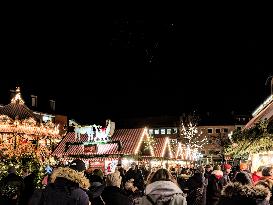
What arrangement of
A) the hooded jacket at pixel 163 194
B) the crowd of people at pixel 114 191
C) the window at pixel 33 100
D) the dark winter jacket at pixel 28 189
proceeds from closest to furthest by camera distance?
the crowd of people at pixel 114 191
the hooded jacket at pixel 163 194
the dark winter jacket at pixel 28 189
the window at pixel 33 100

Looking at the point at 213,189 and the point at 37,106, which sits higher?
the point at 37,106

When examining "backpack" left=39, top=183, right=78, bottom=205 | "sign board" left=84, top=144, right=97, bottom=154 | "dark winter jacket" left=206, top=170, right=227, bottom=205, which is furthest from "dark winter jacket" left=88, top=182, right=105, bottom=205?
"sign board" left=84, top=144, right=97, bottom=154

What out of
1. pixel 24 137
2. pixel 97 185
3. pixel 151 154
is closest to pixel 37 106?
pixel 151 154

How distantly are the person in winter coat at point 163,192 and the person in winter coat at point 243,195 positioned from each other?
529 mm

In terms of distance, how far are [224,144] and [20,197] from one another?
17.9 m

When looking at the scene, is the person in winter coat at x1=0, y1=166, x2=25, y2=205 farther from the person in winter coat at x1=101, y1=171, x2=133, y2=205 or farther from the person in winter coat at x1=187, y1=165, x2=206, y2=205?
the person in winter coat at x1=187, y1=165, x2=206, y2=205

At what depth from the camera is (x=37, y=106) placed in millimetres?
65688

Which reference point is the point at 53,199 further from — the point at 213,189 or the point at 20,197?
the point at 213,189

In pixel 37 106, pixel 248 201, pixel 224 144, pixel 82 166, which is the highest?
pixel 37 106

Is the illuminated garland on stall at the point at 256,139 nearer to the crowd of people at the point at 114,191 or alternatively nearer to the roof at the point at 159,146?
the crowd of people at the point at 114,191

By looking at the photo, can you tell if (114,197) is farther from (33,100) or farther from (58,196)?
(33,100)

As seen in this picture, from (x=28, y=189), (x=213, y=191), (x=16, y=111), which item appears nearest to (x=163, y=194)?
(x=28, y=189)

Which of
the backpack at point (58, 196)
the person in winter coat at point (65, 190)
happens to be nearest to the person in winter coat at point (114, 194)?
the person in winter coat at point (65, 190)

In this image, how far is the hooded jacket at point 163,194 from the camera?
4812mm
